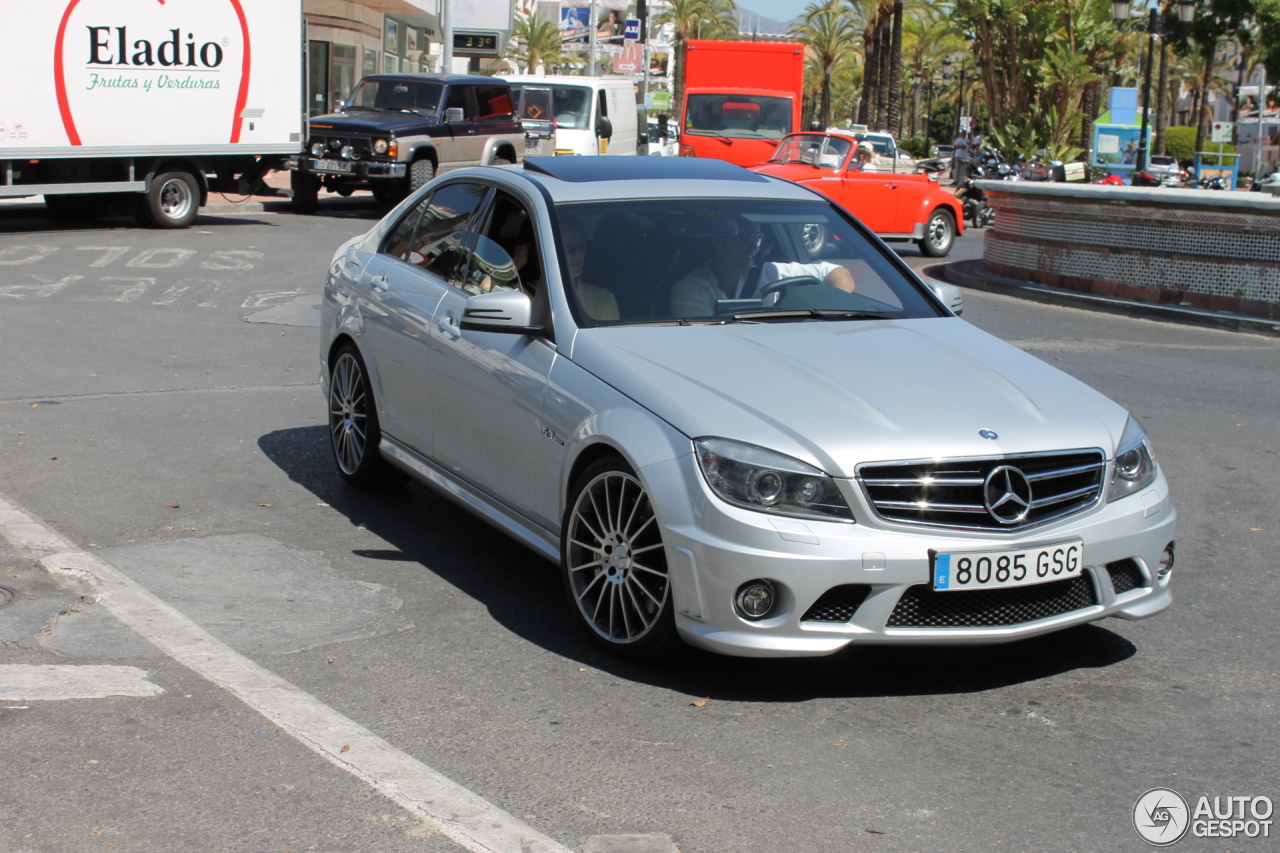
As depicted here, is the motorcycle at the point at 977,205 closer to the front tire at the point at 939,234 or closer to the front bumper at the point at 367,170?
the front tire at the point at 939,234

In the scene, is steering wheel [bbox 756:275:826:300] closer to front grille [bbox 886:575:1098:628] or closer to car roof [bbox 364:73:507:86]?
front grille [bbox 886:575:1098:628]

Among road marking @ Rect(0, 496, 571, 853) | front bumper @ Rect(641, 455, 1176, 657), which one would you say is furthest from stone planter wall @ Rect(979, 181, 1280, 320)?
road marking @ Rect(0, 496, 571, 853)

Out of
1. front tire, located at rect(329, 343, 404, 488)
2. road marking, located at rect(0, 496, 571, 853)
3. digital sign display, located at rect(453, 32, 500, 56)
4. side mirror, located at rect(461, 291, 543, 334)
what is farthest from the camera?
digital sign display, located at rect(453, 32, 500, 56)

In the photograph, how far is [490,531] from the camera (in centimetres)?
632

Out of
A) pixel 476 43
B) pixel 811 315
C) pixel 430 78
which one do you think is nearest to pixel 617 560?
pixel 811 315

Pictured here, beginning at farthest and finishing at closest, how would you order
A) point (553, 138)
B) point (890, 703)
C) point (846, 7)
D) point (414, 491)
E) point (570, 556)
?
1. point (846, 7)
2. point (553, 138)
3. point (414, 491)
4. point (570, 556)
5. point (890, 703)

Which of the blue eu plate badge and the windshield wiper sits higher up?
the windshield wiper

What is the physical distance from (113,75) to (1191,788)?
18.0 meters

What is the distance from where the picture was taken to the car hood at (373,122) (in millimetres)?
22219

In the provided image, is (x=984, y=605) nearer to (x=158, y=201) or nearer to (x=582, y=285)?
(x=582, y=285)

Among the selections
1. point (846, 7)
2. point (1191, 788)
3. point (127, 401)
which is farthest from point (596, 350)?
point (846, 7)

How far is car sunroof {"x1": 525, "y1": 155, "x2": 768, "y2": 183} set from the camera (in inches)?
230

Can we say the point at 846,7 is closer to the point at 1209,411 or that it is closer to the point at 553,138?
the point at 553,138

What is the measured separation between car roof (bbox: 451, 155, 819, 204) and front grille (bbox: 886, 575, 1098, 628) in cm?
217
